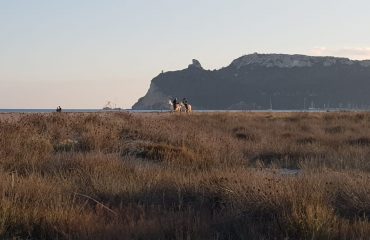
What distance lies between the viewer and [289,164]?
47.5ft

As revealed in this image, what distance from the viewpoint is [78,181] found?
9.51m

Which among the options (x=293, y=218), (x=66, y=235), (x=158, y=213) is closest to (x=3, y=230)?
(x=66, y=235)

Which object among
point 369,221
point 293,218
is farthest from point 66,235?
point 369,221

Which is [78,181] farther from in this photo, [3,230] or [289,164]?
[289,164]

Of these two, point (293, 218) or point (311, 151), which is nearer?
point (293, 218)

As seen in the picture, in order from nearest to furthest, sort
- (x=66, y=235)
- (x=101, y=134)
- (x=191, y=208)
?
1. (x=66, y=235)
2. (x=191, y=208)
3. (x=101, y=134)

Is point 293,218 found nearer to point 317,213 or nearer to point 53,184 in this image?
point 317,213

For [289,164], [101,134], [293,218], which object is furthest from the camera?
Answer: [101,134]

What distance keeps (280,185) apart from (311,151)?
8.92 metres

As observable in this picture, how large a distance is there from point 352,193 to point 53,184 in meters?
4.55

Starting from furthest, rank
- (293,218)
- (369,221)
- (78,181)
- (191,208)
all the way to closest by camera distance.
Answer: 1. (78,181)
2. (191,208)
3. (369,221)
4. (293,218)

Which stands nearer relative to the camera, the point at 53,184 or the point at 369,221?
the point at 369,221

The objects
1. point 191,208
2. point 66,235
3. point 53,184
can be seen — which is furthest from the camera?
point 53,184

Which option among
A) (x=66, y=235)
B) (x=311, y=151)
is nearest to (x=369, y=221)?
(x=66, y=235)
